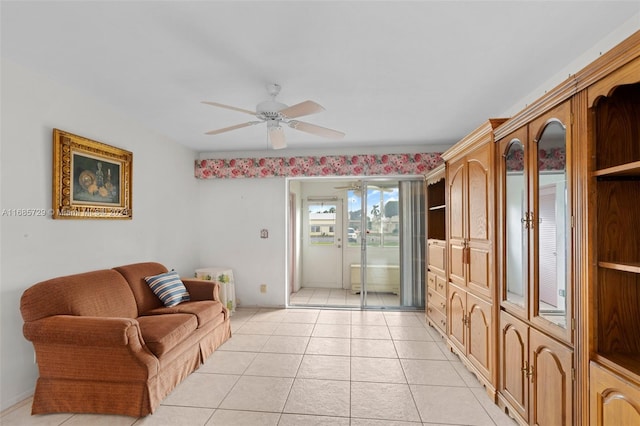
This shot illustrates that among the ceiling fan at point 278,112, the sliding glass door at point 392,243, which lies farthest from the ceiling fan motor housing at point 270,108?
the sliding glass door at point 392,243

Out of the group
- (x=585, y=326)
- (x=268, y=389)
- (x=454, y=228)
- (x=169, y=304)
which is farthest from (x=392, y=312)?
(x=585, y=326)

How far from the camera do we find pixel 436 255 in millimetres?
3834

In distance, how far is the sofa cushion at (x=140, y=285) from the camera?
10.1 ft

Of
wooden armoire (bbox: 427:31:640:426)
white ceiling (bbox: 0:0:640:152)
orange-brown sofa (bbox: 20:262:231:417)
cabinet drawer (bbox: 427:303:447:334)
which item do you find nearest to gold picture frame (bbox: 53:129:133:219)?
white ceiling (bbox: 0:0:640:152)

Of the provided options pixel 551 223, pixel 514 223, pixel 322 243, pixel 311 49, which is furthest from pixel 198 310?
pixel 322 243

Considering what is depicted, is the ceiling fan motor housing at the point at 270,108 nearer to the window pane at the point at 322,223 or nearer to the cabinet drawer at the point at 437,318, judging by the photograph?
the cabinet drawer at the point at 437,318

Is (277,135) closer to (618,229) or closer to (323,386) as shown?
(323,386)

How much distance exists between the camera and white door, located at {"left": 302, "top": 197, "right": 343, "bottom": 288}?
637 centimetres

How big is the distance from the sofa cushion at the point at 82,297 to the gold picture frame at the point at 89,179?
587mm

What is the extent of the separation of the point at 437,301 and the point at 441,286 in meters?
0.25

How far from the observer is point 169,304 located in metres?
3.22

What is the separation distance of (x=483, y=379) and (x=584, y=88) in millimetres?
2162

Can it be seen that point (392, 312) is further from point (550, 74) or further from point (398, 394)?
point (550, 74)

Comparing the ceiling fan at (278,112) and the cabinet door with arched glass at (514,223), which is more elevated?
the ceiling fan at (278,112)
